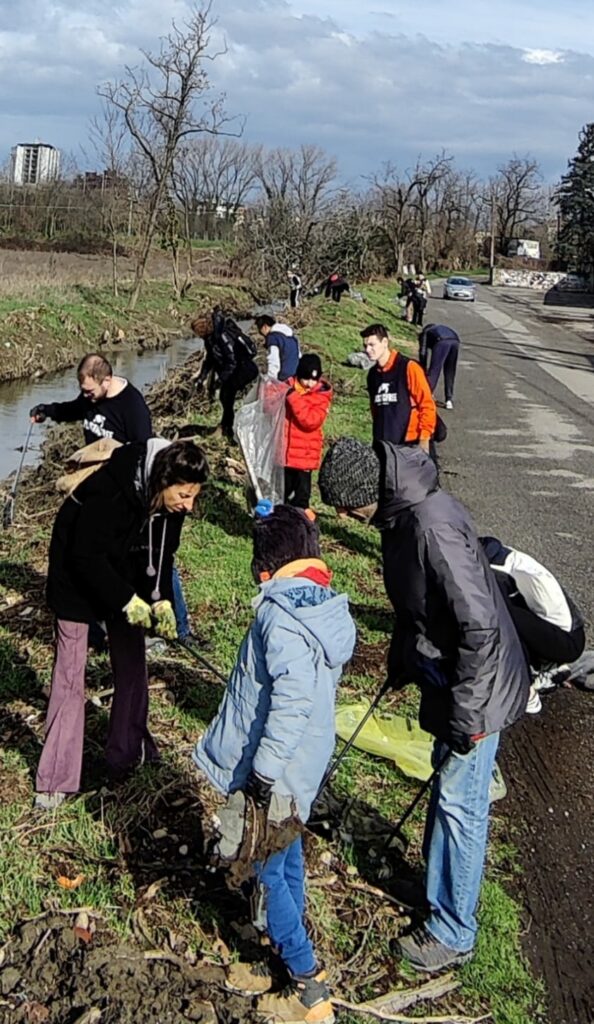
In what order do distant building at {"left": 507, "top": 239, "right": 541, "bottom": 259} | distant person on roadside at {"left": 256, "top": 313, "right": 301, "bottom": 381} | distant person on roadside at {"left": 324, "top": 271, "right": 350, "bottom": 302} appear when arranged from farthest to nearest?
distant building at {"left": 507, "top": 239, "right": 541, "bottom": 259} → distant person on roadside at {"left": 324, "top": 271, "right": 350, "bottom": 302} → distant person on roadside at {"left": 256, "top": 313, "right": 301, "bottom": 381}

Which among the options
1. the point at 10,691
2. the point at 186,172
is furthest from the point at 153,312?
the point at 10,691

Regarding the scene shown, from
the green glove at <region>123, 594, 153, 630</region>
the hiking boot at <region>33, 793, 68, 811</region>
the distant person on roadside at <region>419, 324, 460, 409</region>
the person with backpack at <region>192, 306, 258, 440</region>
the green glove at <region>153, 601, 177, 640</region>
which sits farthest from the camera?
the distant person on roadside at <region>419, 324, 460, 409</region>

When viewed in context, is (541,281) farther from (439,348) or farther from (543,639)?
(543,639)

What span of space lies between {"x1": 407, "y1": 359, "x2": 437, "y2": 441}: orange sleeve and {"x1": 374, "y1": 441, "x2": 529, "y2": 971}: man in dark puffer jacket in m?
4.13

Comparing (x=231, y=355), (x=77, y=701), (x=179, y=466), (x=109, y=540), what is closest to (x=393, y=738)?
(x=77, y=701)

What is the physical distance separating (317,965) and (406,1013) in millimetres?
346

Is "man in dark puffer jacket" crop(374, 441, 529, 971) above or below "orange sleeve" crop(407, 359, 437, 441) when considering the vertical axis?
below

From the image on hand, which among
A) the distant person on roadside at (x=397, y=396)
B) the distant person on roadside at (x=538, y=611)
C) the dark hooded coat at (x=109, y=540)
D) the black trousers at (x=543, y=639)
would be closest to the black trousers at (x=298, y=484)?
the distant person on roadside at (x=397, y=396)

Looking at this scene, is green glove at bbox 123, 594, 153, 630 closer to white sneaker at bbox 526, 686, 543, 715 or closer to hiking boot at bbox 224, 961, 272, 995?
hiking boot at bbox 224, 961, 272, 995

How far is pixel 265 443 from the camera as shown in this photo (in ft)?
28.6

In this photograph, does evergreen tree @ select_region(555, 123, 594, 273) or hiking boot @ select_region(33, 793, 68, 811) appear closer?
hiking boot @ select_region(33, 793, 68, 811)

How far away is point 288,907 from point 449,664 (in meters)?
0.94

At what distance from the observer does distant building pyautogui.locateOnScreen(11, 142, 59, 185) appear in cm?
5259

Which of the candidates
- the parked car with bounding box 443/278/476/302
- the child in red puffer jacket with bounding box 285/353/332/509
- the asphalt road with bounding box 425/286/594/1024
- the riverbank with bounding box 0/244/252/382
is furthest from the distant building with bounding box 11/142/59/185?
the child in red puffer jacket with bounding box 285/353/332/509
